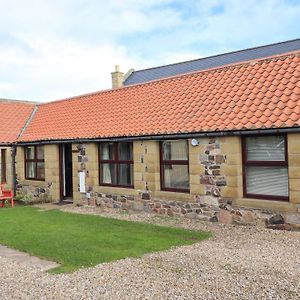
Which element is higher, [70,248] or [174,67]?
[174,67]

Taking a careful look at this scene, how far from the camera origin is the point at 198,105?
1178cm

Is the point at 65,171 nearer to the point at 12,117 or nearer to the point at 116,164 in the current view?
the point at 116,164

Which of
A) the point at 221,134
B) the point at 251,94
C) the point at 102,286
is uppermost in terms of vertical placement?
the point at 251,94

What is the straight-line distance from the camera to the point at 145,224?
10.3 m

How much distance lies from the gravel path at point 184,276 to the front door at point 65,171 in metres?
8.78

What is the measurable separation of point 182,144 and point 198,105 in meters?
1.43

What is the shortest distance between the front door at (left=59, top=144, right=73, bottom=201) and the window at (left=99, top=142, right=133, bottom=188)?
276 centimetres

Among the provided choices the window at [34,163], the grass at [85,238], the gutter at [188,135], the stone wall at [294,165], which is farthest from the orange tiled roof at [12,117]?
the stone wall at [294,165]

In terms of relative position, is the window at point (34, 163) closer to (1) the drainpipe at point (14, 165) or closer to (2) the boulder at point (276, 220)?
(1) the drainpipe at point (14, 165)

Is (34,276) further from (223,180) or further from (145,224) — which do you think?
(223,180)

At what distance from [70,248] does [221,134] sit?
15.4 ft

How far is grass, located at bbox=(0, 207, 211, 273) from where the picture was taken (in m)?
7.32

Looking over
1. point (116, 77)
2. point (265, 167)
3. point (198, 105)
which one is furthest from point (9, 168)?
point (116, 77)

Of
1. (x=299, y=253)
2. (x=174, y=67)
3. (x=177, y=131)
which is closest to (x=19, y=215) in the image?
(x=177, y=131)
